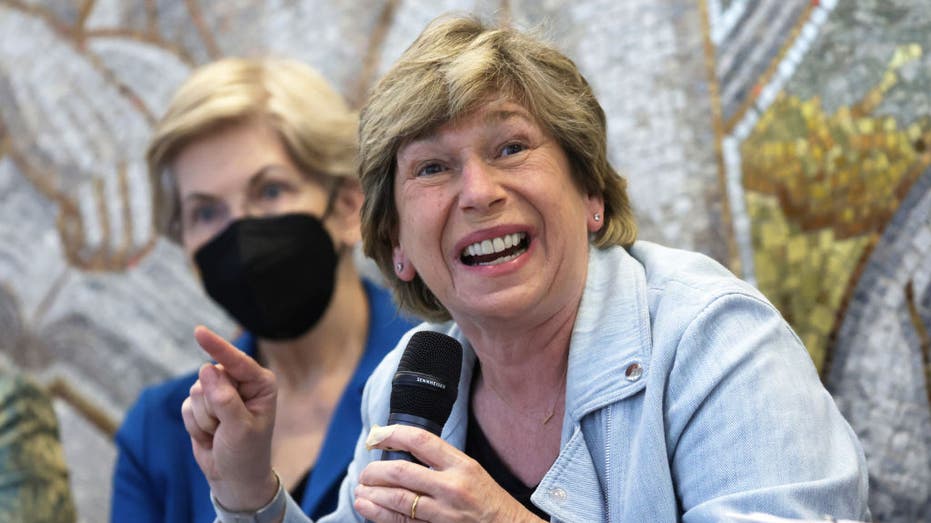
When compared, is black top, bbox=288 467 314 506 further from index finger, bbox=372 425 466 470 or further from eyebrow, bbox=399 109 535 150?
index finger, bbox=372 425 466 470

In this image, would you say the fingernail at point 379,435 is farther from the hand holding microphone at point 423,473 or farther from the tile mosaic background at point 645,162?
the tile mosaic background at point 645,162

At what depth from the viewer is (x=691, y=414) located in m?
1.84

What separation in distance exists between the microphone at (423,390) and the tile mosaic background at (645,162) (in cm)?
79

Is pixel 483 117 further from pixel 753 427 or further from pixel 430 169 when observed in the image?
pixel 753 427

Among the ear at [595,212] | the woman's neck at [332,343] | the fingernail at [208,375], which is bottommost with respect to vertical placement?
the woman's neck at [332,343]

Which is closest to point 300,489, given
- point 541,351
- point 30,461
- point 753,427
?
point 30,461

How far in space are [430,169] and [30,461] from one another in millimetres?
1930

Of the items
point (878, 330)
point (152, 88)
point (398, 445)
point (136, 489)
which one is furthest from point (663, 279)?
point (152, 88)

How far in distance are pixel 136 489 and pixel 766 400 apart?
84.4 inches

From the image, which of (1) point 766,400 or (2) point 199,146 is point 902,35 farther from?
(2) point 199,146

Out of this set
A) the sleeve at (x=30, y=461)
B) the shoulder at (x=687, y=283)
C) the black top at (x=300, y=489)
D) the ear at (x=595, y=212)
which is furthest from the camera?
the sleeve at (x=30, y=461)

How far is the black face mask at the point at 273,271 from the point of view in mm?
3102

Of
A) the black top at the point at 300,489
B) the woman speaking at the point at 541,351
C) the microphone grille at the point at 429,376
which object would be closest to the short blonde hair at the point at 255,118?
the black top at the point at 300,489

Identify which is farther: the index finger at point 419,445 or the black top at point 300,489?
the black top at point 300,489
